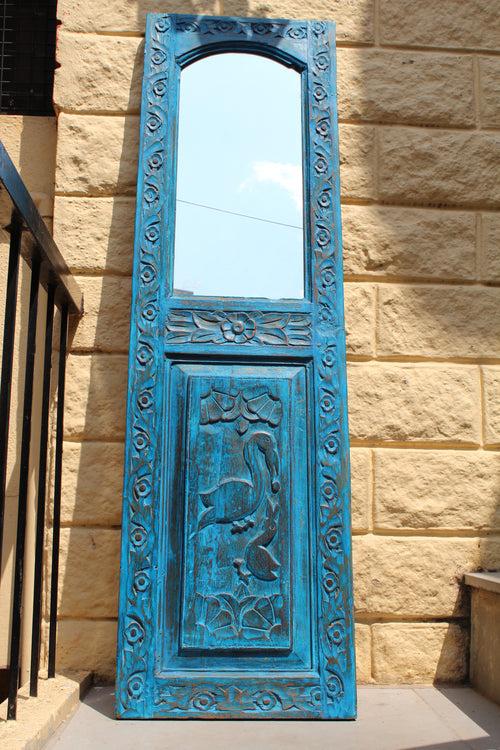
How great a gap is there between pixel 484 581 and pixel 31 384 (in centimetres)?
158

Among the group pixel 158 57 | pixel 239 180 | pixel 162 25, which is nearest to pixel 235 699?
pixel 239 180

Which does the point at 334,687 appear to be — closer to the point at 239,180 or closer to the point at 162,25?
the point at 239,180

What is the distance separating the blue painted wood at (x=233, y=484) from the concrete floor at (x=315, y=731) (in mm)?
70

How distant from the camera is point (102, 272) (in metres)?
2.65

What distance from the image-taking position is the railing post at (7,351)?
1594mm

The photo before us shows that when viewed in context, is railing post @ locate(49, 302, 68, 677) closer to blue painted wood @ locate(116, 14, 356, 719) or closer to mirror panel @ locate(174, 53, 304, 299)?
blue painted wood @ locate(116, 14, 356, 719)

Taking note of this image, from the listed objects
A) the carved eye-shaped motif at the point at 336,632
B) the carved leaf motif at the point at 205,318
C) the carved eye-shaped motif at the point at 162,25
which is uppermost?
the carved eye-shaped motif at the point at 162,25

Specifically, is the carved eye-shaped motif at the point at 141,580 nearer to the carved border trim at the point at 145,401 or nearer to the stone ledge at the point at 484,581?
the carved border trim at the point at 145,401

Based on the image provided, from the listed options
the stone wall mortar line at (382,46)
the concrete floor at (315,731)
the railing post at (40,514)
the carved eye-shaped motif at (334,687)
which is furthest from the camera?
the stone wall mortar line at (382,46)

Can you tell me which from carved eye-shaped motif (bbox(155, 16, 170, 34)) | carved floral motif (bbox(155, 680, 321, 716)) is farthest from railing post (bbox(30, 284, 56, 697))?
carved eye-shaped motif (bbox(155, 16, 170, 34))

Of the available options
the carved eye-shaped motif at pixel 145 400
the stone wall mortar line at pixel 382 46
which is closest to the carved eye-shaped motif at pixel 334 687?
the carved eye-shaped motif at pixel 145 400

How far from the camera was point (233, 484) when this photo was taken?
229cm

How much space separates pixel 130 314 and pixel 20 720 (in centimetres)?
133

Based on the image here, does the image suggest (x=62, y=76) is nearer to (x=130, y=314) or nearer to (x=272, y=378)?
(x=130, y=314)
